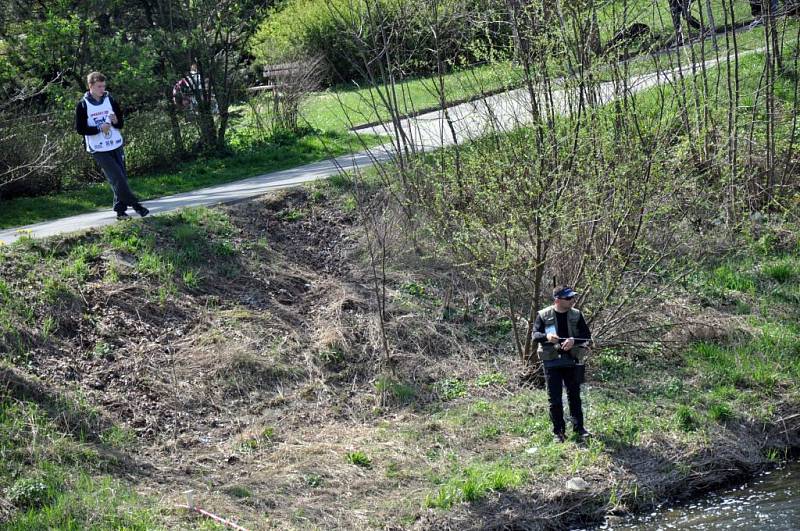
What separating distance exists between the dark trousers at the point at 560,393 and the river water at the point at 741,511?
117 centimetres

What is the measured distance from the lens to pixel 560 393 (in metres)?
→ 9.31

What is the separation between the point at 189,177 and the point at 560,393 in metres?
9.70

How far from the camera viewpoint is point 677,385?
34.9 feet

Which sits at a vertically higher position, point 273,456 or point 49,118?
point 49,118

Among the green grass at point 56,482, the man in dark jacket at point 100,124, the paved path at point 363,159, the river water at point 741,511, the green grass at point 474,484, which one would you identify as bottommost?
the river water at point 741,511

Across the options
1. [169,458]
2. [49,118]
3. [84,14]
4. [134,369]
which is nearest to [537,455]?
[169,458]

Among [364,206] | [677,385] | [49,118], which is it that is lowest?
[677,385]

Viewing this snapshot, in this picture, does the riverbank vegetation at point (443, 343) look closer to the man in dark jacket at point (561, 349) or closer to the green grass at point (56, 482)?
the green grass at point (56, 482)

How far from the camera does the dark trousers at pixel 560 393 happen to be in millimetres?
9281

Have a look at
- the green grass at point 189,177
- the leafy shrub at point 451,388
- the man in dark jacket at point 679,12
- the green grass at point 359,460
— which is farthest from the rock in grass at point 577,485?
the man in dark jacket at point 679,12

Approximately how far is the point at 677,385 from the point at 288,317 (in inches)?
191

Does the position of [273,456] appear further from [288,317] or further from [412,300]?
[412,300]

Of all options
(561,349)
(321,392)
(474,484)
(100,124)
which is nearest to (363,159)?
(100,124)

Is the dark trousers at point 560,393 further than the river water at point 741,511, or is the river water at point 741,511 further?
the dark trousers at point 560,393
